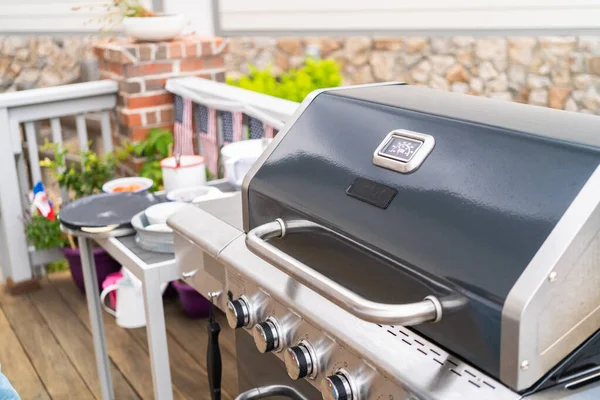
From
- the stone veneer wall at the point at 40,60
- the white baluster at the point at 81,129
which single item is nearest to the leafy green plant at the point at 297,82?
the white baluster at the point at 81,129

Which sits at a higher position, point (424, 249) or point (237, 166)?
point (424, 249)

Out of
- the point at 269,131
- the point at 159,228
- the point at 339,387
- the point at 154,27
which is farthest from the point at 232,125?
the point at 339,387

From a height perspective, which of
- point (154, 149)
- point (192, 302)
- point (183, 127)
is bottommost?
point (192, 302)

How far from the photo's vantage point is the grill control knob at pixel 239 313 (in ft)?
4.22

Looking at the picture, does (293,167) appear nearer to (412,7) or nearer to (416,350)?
(416,350)

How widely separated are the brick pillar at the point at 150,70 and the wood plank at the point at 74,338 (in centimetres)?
85

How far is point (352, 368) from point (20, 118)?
8.87ft

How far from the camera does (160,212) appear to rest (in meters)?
2.01

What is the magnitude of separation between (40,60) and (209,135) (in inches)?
211

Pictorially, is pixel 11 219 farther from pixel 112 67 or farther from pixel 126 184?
pixel 126 184

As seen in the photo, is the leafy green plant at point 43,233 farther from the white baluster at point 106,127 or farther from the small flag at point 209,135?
the small flag at point 209,135

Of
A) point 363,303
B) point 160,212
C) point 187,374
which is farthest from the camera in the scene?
point 187,374

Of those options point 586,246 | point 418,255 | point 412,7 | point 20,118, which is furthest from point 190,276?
point 412,7

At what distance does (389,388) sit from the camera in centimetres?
97
